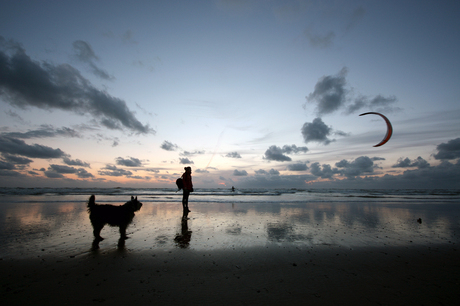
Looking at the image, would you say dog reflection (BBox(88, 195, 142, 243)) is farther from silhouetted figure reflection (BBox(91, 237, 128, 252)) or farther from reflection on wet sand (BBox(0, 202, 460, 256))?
reflection on wet sand (BBox(0, 202, 460, 256))

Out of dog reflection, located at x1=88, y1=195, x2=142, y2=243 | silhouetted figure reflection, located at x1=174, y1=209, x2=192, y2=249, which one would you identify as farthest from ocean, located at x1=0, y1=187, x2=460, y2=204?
dog reflection, located at x1=88, y1=195, x2=142, y2=243

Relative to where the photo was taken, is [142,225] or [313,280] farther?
[142,225]

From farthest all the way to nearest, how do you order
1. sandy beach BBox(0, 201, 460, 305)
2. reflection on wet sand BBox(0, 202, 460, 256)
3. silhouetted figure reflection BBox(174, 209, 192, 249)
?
silhouetted figure reflection BBox(174, 209, 192, 249), reflection on wet sand BBox(0, 202, 460, 256), sandy beach BBox(0, 201, 460, 305)

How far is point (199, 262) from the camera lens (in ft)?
15.1

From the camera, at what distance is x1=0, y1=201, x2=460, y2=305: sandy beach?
3.22 meters

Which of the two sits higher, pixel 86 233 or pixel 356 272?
pixel 86 233

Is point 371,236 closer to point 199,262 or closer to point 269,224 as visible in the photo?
point 269,224

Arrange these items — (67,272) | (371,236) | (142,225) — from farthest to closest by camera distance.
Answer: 1. (142,225)
2. (371,236)
3. (67,272)

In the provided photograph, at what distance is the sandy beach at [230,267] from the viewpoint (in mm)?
3217

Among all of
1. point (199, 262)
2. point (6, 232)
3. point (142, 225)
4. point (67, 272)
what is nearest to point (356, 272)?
point (199, 262)

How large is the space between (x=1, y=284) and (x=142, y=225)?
519 centimetres

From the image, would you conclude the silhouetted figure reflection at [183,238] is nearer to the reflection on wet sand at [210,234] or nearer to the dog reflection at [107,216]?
the reflection on wet sand at [210,234]

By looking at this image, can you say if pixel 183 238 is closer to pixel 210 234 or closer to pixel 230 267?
pixel 210 234

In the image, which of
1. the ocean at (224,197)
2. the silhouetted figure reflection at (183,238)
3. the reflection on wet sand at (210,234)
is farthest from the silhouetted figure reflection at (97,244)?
the ocean at (224,197)
